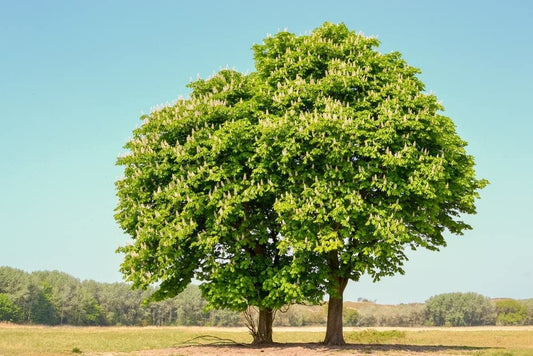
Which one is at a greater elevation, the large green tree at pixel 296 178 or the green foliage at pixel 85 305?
the large green tree at pixel 296 178

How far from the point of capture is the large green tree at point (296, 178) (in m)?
25.1

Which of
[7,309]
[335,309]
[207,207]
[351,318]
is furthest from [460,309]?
[207,207]

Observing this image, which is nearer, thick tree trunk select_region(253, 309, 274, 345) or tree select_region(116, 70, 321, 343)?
tree select_region(116, 70, 321, 343)

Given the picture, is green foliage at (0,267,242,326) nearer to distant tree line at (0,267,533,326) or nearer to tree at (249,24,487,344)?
distant tree line at (0,267,533,326)

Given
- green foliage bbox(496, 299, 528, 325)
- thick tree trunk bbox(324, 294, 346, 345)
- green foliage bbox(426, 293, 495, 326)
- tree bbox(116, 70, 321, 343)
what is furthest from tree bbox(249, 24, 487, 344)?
green foliage bbox(496, 299, 528, 325)

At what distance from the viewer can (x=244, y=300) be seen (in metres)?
25.9

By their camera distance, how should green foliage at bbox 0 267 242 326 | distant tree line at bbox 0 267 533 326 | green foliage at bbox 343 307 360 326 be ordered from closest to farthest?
green foliage at bbox 0 267 242 326
distant tree line at bbox 0 267 533 326
green foliage at bbox 343 307 360 326

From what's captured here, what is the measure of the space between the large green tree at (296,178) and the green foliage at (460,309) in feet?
368

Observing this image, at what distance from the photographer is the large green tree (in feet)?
82.4

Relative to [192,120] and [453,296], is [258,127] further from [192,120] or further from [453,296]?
[453,296]

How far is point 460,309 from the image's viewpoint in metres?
134

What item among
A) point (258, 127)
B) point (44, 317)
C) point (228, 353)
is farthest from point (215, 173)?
point (44, 317)

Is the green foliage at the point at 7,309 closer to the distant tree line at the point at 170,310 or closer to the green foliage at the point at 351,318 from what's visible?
the distant tree line at the point at 170,310

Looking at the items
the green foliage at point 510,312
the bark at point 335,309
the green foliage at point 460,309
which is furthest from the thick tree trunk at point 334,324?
the green foliage at point 510,312
